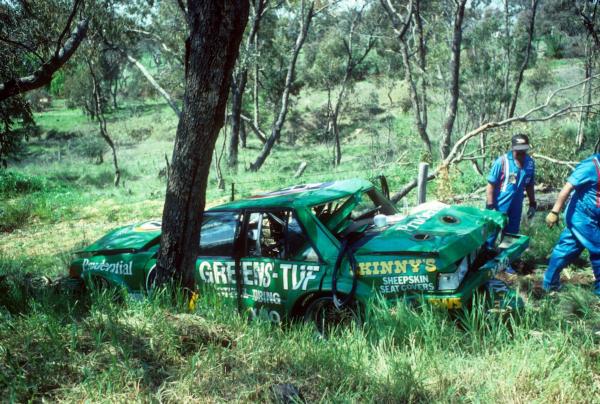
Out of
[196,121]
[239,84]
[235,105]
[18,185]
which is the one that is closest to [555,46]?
[239,84]

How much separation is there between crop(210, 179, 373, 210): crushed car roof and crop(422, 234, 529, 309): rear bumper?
1.48 meters

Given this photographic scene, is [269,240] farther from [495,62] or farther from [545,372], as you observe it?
[495,62]

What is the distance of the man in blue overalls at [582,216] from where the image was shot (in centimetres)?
524

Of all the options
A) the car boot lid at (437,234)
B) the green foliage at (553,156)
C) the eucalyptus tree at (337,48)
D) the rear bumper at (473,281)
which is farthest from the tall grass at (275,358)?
the eucalyptus tree at (337,48)

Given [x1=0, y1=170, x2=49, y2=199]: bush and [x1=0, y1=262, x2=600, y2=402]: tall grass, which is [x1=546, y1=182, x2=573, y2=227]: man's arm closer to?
[x1=0, y1=262, x2=600, y2=402]: tall grass

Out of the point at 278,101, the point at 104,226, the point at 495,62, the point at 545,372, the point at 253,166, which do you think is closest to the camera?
the point at 545,372

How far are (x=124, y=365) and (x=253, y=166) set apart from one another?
18327 mm

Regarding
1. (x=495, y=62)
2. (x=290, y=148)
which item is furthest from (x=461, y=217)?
(x=290, y=148)

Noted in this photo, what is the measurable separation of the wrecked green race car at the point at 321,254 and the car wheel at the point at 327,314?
2cm

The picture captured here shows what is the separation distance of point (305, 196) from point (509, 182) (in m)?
2.78

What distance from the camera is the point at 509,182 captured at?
6.65 meters

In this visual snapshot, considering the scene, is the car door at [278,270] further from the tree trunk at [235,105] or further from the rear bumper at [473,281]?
the tree trunk at [235,105]

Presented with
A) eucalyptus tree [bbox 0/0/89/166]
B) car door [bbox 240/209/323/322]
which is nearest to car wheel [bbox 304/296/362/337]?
car door [bbox 240/209/323/322]

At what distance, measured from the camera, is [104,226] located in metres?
13.0
